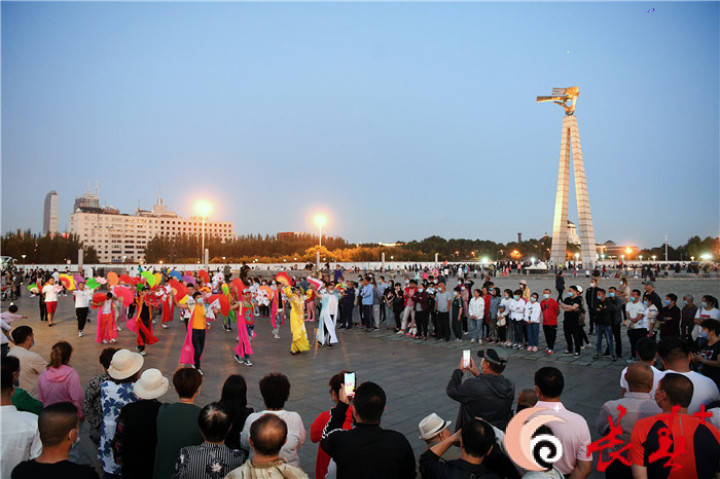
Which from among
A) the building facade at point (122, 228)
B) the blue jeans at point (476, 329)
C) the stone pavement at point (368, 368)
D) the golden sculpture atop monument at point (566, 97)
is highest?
the golden sculpture atop monument at point (566, 97)

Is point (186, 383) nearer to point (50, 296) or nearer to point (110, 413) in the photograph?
point (110, 413)

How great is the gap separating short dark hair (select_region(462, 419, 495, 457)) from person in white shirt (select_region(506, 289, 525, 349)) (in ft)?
30.5

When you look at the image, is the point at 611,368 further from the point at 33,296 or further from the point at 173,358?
the point at 33,296

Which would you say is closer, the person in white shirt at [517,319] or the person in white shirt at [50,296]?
the person in white shirt at [517,319]

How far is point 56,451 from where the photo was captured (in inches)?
95.9

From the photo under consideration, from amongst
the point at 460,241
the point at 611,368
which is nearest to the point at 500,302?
the point at 611,368

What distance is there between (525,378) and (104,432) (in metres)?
7.18

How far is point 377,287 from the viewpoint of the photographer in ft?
51.1

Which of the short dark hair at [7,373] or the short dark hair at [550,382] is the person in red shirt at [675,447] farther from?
the short dark hair at [7,373]

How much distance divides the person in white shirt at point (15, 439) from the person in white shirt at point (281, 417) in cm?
142

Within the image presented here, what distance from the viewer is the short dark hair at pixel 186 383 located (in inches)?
127

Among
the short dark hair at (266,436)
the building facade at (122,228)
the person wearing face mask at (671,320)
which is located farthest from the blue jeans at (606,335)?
the building facade at (122,228)

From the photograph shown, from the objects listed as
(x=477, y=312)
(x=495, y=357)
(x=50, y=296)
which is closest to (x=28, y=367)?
(x=495, y=357)

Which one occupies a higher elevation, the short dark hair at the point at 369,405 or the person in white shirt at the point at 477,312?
the short dark hair at the point at 369,405
